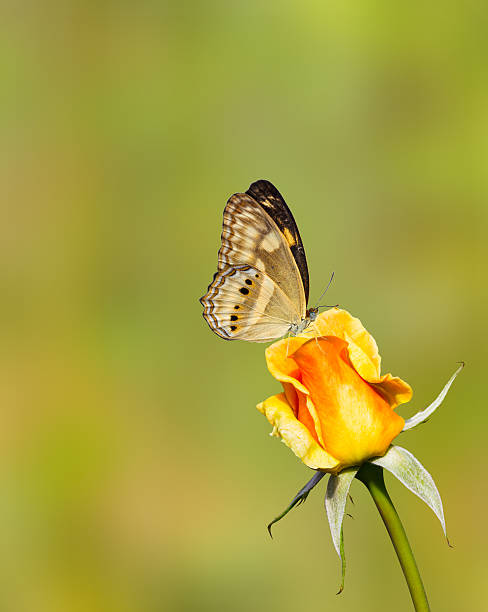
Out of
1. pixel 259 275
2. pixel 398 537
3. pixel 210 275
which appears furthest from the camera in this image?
pixel 210 275

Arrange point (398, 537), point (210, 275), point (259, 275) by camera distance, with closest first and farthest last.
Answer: point (398, 537) < point (259, 275) < point (210, 275)

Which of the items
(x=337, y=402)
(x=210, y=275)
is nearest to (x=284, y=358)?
(x=337, y=402)

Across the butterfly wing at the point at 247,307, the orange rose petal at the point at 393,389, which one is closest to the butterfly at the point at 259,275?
the butterfly wing at the point at 247,307

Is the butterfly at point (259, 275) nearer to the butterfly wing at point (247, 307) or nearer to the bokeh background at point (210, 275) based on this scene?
the butterfly wing at point (247, 307)

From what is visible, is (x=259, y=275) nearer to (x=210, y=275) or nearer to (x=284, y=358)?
(x=284, y=358)

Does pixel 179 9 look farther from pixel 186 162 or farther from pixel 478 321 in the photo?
pixel 478 321

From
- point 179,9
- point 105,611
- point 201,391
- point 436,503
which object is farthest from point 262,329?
point 179,9
